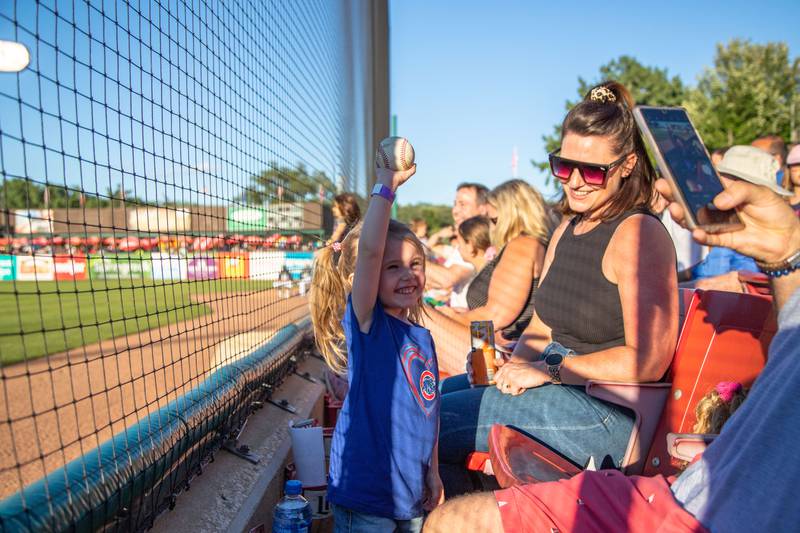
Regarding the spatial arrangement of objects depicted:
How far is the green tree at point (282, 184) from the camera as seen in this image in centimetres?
436

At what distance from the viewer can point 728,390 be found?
2.26 m

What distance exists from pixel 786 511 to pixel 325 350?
1.81 metres

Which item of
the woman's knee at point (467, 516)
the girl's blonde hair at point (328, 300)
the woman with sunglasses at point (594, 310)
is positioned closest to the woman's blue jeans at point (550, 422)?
the woman with sunglasses at point (594, 310)

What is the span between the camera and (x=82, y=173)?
2146mm

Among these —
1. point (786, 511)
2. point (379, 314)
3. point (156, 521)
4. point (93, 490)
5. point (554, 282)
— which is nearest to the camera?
point (786, 511)

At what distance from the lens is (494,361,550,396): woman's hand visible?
99.4 inches

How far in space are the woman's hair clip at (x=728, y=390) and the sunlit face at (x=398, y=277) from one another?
108cm

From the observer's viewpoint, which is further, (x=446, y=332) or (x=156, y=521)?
(x=446, y=332)

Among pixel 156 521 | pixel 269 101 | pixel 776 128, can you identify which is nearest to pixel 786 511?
pixel 156 521

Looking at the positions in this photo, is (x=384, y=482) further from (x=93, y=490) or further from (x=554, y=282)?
(x=554, y=282)

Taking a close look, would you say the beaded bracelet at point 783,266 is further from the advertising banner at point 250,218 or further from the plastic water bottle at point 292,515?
the advertising banner at point 250,218

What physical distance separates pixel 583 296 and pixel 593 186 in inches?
17.0

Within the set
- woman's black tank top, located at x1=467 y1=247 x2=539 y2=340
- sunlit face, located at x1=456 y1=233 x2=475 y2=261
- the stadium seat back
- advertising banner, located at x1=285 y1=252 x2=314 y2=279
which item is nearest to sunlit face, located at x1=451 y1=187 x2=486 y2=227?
sunlit face, located at x1=456 y1=233 x2=475 y2=261

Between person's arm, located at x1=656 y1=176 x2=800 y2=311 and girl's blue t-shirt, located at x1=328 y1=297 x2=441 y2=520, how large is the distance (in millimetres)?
992
